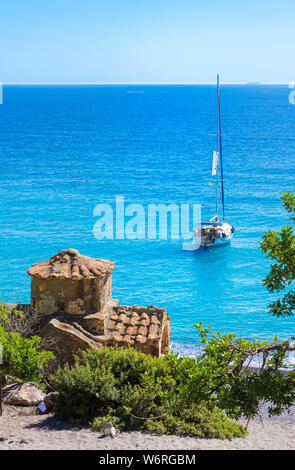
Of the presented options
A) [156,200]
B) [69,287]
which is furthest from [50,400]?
[156,200]

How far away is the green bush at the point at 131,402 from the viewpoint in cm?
1758

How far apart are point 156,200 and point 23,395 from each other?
61001 mm

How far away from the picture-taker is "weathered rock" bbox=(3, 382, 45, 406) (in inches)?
763

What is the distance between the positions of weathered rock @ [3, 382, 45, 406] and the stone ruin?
6.02 feet

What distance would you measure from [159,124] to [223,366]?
161784mm

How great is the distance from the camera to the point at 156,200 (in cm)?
7931

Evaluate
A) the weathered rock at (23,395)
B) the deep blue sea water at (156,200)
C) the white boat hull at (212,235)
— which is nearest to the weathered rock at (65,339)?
the weathered rock at (23,395)

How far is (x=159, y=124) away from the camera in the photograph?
6747 inches

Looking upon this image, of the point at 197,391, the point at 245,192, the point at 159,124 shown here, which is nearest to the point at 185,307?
the point at 197,391

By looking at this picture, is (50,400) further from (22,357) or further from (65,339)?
(65,339)

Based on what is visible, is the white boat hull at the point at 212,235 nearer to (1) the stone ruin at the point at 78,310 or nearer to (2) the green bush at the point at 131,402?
(1) the stone ruin at the point at 78,310

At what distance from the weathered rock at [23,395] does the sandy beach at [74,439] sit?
0.90ft

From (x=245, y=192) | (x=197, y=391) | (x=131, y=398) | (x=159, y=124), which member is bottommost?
(x=131, y=398)
